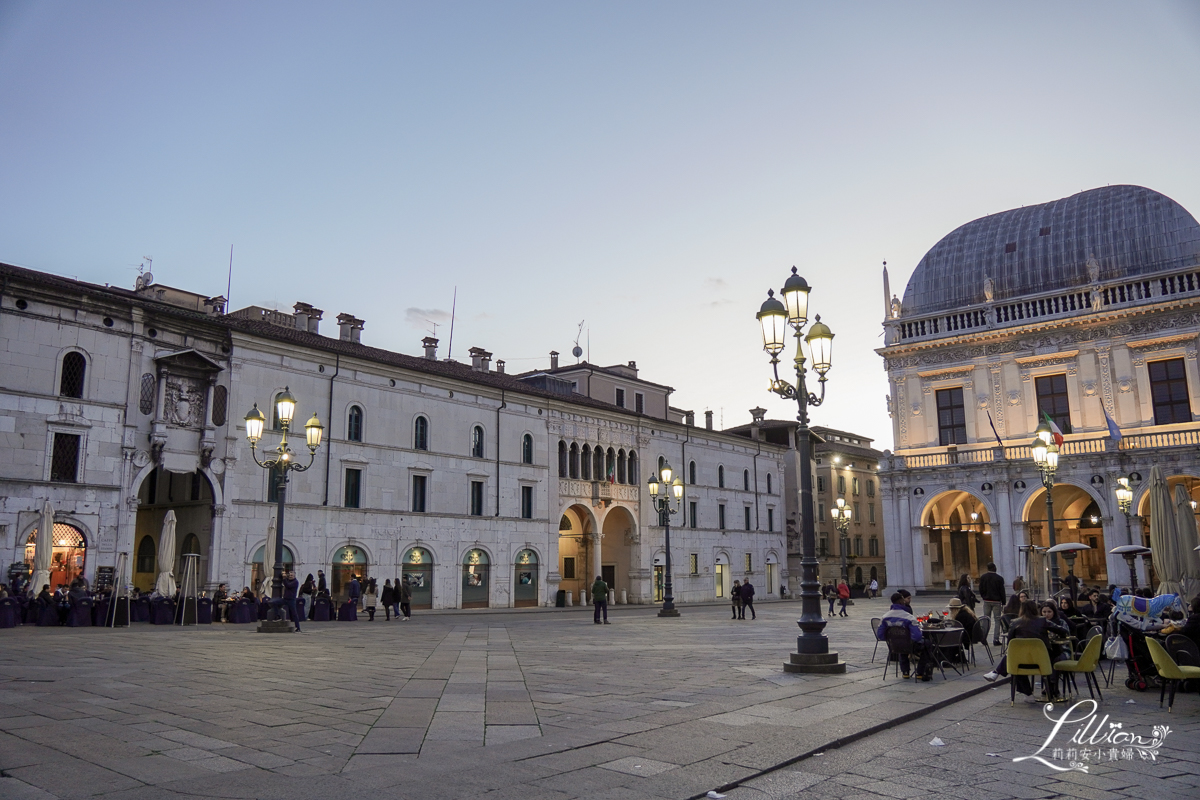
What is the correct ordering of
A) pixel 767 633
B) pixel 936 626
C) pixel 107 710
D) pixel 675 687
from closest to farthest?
pixel 107 710, pixel 675 687, pixel 936 626, pixel 767 633

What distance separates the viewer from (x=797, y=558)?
63.3 m

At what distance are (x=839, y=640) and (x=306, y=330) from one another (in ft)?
94.5

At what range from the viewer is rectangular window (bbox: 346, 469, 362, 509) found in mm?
35469

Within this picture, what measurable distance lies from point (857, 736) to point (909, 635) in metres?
4.46

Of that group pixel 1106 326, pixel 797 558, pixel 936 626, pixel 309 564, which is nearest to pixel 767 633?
pixel 936 626

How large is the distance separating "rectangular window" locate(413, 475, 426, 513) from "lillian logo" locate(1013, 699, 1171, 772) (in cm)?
3095

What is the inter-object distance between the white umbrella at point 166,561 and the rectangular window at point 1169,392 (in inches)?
1627

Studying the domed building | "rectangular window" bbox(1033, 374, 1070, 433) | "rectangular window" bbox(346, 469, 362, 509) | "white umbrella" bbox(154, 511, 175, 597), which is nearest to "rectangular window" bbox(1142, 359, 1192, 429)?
the domed building

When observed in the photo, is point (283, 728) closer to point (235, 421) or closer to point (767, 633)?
point (767, 633)

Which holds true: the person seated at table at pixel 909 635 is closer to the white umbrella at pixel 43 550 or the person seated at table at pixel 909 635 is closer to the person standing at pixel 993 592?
the person standing at pixel 993 592

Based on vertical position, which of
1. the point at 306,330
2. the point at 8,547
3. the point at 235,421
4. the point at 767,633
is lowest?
the point at 767,633

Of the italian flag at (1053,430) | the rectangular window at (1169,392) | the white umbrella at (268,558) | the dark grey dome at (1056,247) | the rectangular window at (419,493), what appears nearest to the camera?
the italian flag at (1053,430)

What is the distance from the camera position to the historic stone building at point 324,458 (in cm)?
2777

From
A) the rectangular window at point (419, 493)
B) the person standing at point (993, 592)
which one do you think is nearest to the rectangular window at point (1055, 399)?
the person standing at point (993, 592)
